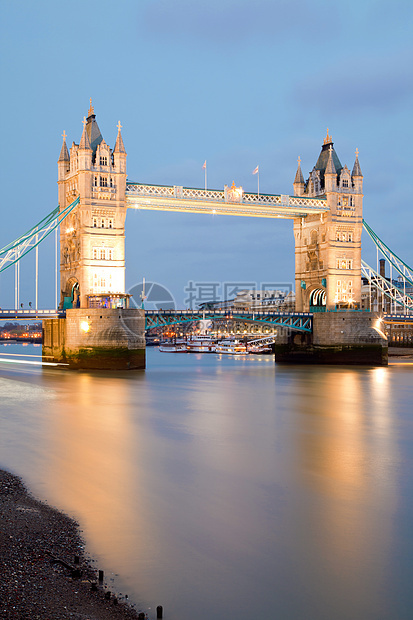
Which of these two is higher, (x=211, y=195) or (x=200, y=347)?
(x=211, y=195)

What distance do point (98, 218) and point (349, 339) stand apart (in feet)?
63.8

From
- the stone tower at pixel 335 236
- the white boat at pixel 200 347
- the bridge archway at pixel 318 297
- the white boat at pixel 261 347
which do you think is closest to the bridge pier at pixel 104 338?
the stone tower at pixel 335 236

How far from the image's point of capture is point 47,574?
22.6 feet

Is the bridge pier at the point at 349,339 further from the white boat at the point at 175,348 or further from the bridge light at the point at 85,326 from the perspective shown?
the white boat at the point at 175,348

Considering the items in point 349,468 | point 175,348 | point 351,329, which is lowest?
point 349,468

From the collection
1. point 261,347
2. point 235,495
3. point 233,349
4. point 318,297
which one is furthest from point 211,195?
point 261,347

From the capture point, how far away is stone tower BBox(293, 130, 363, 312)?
43.7 metres

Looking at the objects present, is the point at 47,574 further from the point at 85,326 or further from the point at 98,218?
the point at 98,218

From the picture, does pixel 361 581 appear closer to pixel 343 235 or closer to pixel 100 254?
pixel 100 254

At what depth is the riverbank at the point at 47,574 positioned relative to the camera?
6.11 meters

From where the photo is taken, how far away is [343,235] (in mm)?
44469

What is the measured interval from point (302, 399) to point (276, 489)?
46.6 ft

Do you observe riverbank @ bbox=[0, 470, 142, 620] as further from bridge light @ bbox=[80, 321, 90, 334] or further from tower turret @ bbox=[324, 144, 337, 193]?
tower turret @ bbox=[324, 144, 337, 193]

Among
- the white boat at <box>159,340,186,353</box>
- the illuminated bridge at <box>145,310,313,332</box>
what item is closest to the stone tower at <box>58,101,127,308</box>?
the illuminated bridge at <box>145,310,313,332</box>
